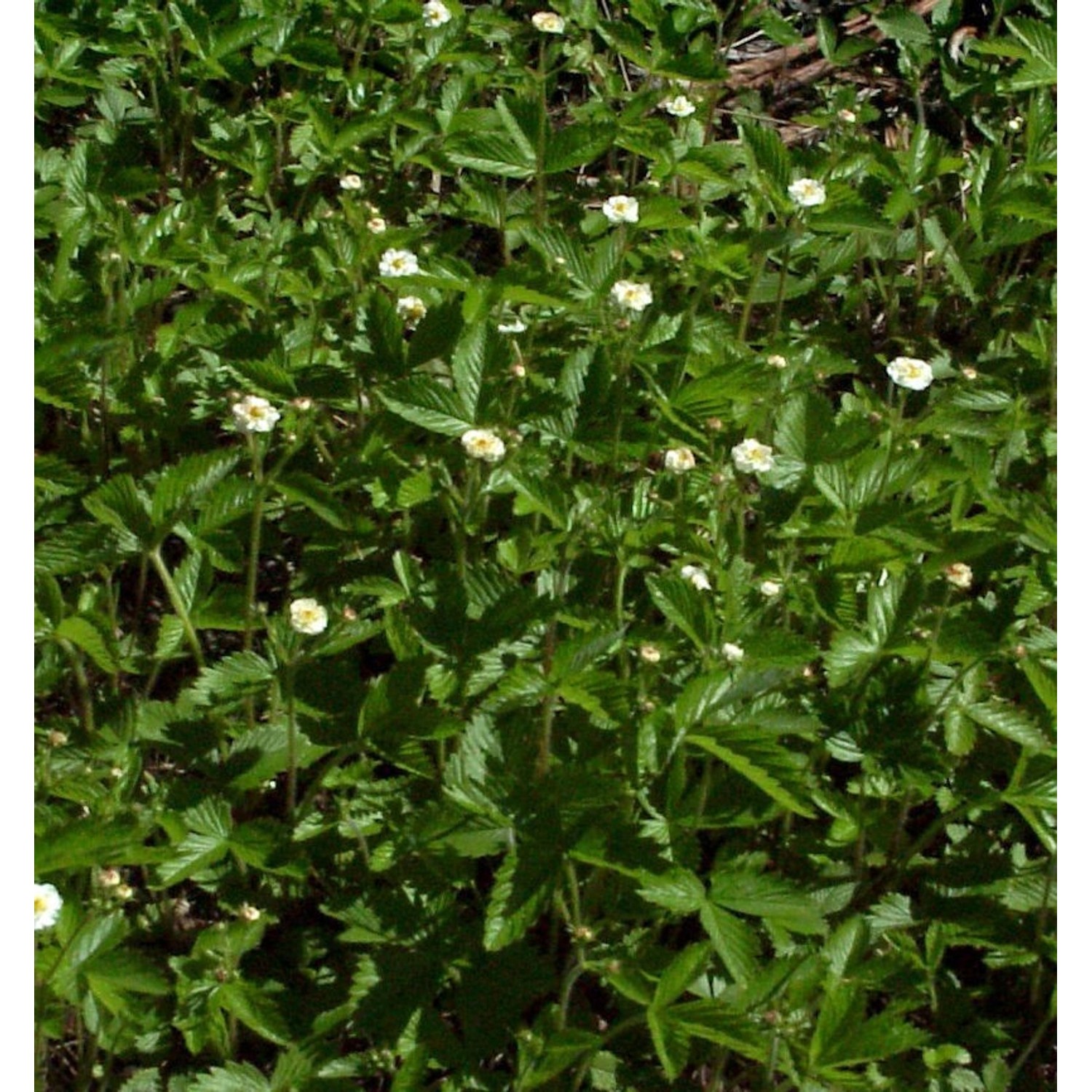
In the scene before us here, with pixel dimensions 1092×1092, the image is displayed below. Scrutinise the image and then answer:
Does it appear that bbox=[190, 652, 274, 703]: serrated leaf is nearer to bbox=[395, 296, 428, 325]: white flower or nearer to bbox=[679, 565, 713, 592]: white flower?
bbox=[679, 565, 713, 592]: white flower

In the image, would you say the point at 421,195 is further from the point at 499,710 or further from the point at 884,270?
the point at 499,710

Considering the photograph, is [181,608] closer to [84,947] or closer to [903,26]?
[84,947]

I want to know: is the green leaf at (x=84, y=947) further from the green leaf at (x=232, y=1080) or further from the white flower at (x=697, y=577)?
the white flower at (x=697, y=577)

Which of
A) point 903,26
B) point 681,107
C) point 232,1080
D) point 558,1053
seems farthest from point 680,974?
point 903,26

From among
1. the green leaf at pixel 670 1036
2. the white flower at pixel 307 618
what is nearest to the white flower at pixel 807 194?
the white flower at pixel 307 618

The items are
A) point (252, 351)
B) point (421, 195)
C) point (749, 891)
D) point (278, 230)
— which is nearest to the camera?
point (749, 891)
